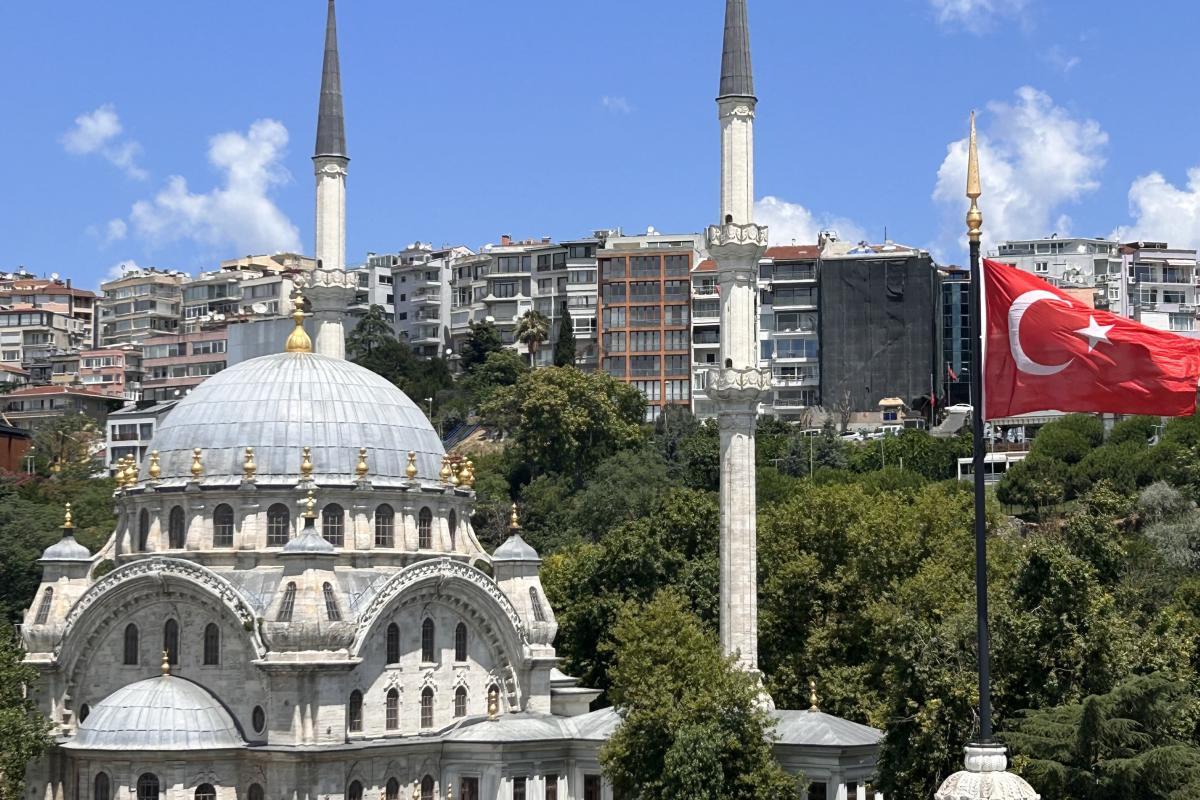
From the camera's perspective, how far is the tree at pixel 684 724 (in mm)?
48781

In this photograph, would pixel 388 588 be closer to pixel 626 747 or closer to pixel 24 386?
pixel 626 747

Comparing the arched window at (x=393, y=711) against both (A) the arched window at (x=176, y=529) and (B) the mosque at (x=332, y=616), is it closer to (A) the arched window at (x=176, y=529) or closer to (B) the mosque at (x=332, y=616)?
(B) the mosque at (x=332, y=616)

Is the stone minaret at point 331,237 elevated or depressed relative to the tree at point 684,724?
elevated

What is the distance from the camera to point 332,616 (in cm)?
5434

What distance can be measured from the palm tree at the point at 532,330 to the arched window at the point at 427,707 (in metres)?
79.6

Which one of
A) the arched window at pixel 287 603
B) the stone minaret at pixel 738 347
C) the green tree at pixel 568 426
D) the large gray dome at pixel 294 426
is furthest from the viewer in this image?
the green tree at pixel 568 426

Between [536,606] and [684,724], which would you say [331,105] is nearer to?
→ [536,606]

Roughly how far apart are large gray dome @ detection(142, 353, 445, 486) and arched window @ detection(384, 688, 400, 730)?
19.7 ft

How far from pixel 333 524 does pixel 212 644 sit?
4.56m

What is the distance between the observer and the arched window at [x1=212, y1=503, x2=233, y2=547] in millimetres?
57875

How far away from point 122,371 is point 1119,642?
11959cm

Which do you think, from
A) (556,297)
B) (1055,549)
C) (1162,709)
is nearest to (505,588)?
(1055,549)

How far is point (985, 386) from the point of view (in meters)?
32.3

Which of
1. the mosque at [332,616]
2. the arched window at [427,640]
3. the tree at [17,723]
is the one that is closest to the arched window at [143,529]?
the mosque at [332,616]
